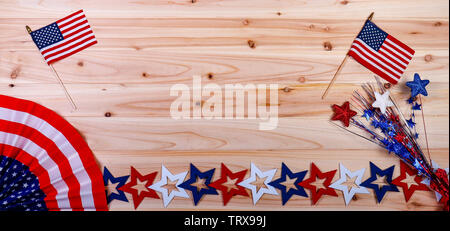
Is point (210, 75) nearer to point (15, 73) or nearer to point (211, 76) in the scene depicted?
point (211, 76)

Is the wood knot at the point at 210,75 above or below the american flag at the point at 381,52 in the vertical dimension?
below

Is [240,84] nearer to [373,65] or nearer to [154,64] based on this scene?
[154,64]

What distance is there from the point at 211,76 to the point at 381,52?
961 mm

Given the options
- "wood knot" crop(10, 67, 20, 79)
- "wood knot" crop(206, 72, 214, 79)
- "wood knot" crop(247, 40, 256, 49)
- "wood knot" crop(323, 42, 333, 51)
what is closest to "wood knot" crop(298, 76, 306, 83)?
"wood knot" crop(323, 42, 333, 51)

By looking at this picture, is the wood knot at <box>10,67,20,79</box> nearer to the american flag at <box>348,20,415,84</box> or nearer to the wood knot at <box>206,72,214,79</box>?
the wood knot at <box>206,72,214,79</box>

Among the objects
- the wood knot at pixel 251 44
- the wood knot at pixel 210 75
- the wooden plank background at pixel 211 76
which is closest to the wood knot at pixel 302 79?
the wooden plank background at pixel 211 76

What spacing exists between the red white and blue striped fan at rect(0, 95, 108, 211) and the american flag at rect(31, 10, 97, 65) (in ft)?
1.01

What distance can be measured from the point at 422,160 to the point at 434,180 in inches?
4.9

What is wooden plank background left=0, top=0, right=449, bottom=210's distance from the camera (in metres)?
1.76

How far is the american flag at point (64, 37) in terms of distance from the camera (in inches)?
67.7

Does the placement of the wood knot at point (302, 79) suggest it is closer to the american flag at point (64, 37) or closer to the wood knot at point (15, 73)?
the american flag at point (64, 37)

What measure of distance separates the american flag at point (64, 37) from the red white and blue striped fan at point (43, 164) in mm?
308
